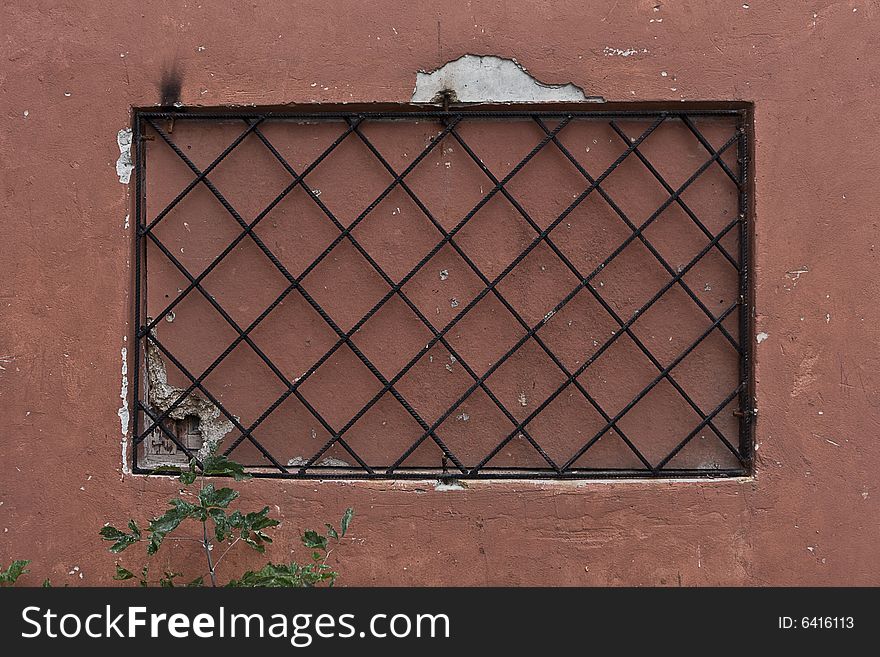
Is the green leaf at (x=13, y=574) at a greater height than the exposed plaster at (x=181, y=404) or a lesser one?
lesser

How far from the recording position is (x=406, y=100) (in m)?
2.49

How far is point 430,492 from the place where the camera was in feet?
8.20

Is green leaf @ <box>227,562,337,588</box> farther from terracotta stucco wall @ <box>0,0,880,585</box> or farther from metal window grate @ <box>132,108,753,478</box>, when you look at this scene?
metal window grate @ <box>132,108,753,478</box>

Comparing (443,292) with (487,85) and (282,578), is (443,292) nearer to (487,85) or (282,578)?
(487,85)

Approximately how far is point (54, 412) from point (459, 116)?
1.56 metres

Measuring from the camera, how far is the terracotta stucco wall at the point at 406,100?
2.48 m

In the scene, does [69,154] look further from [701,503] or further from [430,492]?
[701,503]

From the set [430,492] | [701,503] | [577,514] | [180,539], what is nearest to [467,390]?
[430,492]

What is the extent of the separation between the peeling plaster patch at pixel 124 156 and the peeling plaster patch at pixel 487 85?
0.90 metres

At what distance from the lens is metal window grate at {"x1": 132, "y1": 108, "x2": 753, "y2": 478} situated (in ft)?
8.38

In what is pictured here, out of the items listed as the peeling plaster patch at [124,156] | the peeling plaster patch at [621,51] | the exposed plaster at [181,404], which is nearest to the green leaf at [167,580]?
the exposed plaster at [181,404]

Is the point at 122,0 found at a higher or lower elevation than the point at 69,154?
higher

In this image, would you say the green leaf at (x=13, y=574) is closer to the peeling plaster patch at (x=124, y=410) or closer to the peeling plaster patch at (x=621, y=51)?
the peeling plaster patch at (x=124, y=410)

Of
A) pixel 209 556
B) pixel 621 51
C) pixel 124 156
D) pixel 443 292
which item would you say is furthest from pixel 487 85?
pixel 209 556
